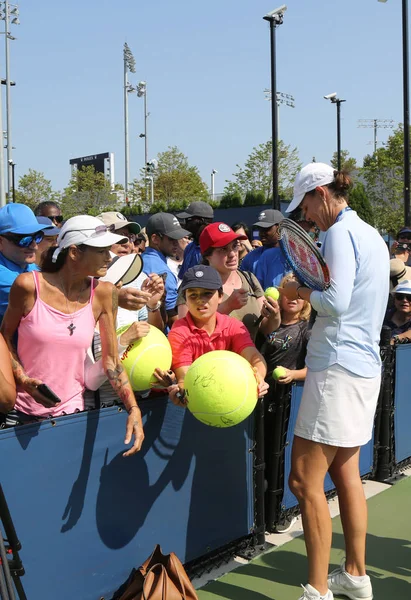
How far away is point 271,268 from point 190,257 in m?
0.80

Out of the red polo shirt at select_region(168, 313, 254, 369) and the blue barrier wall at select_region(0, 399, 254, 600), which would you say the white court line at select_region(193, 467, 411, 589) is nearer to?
the blue barrier wall at select_region(0, 399, 254, 600)

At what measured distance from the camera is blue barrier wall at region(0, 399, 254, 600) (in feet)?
10.2

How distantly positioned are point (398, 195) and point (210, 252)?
35.1m

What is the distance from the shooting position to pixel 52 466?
125 inches

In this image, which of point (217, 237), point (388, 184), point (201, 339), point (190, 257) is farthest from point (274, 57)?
point (388, 184)

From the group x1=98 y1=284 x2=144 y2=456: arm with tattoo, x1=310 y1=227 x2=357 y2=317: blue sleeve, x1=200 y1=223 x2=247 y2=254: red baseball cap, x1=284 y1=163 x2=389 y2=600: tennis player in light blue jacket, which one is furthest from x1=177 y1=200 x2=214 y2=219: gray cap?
x1=310 y1=227 x2=357 y2=317: blue sleeve

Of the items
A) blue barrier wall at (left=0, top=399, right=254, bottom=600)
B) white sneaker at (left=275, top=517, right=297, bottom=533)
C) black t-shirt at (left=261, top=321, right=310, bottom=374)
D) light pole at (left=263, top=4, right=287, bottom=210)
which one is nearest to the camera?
blue barrier wall at (left=0, top=399, right=254, bottom=600)

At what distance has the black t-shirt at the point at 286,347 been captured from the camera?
4570 mm

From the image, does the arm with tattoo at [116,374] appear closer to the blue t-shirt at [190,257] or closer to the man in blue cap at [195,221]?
the blue t-shirt at [190,257]

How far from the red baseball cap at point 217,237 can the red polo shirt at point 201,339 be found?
673 millimetres

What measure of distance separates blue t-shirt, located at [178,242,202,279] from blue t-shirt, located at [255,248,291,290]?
2.02ft

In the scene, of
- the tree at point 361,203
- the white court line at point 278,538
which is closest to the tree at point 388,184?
the tree at point 361,203

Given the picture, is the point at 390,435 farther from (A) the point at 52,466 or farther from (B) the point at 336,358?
(A) the point at 52,466

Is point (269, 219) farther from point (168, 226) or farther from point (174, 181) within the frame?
point (174, 181)
